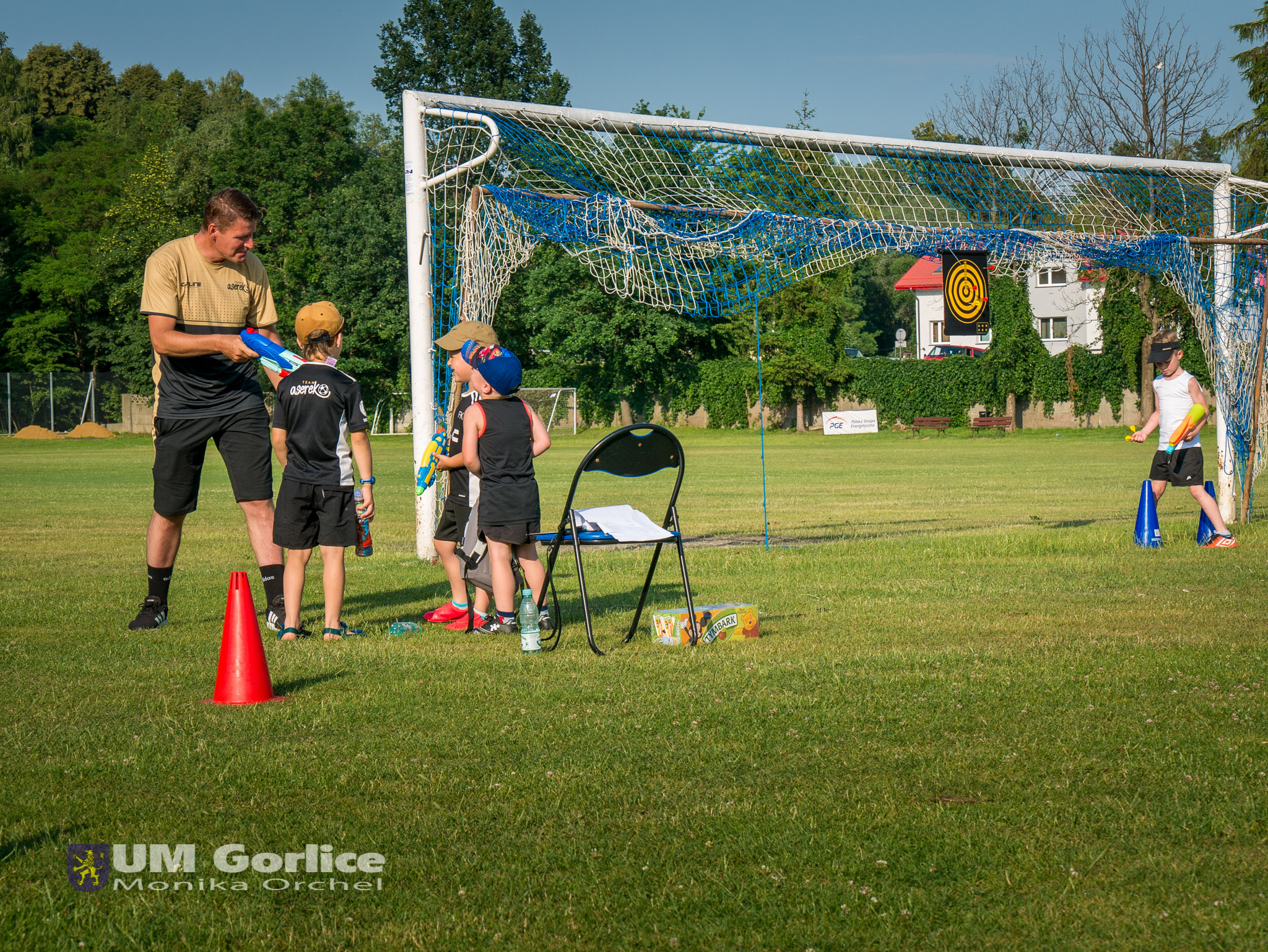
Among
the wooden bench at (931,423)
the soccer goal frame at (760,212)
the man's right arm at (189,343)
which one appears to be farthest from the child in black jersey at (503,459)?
the wooden bench at (931,423)

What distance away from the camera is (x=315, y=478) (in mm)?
6453

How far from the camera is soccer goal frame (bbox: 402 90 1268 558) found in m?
9.74

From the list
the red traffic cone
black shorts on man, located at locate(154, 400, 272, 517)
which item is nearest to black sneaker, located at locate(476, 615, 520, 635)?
black shorts on man, located at locate(154, 400, 272, 517)

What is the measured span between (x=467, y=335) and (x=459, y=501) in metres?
1.01

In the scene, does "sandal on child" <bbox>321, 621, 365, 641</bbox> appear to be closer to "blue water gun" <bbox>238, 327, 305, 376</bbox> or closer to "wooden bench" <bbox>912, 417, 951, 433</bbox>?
"blue water gun" <bbox>238, 327, 305, 376</bbox>

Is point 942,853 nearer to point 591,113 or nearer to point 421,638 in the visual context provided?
point 421,638

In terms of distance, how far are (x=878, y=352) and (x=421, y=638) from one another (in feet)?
319

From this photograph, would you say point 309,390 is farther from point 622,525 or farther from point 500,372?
point 622,525

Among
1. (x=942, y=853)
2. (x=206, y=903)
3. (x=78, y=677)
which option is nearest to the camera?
(x=206, y=903)

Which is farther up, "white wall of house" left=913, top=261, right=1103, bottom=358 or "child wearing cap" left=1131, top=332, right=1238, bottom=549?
"white wall of house" left=913, top=261, right=1103, bottom=358

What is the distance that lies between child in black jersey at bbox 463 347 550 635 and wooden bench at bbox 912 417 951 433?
42.8m

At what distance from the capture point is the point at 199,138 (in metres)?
61.5

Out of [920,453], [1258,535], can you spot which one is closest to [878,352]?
[920,453]

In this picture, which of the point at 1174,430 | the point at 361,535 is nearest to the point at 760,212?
the point at 1174,430
